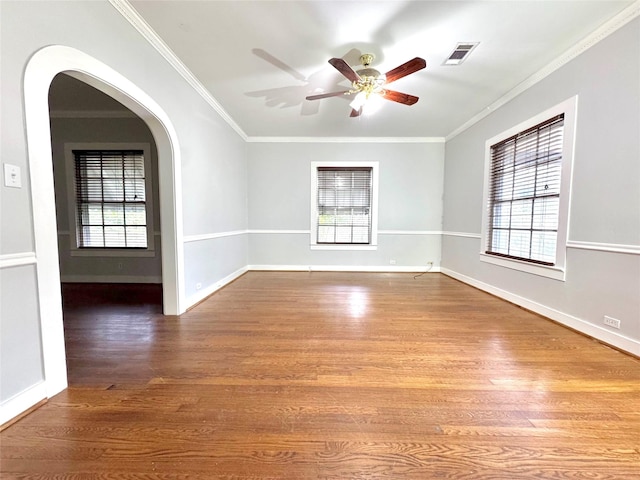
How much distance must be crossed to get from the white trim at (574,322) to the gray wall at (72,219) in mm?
5348

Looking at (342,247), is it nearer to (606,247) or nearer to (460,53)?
(460,53)

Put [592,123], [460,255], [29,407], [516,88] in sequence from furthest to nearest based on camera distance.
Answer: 1. [460,255]
2. [516,88]
3. [592,123]
4. [29,407]

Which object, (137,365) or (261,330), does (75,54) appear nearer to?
(137,365)

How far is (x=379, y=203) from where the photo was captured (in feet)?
17.7

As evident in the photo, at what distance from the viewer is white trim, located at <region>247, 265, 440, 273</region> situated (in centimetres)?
546

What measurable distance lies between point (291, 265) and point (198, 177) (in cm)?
277

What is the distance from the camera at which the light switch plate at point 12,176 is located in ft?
4.27

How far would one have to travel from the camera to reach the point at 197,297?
3287 millimetres

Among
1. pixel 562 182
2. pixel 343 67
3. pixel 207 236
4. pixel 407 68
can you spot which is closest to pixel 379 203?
pixel 562 182

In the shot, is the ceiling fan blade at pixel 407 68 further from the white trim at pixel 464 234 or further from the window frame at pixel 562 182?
the white trim at pixel 464 234

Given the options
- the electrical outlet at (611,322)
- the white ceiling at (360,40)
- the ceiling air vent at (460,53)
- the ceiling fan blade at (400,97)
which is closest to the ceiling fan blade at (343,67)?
the white ceiling at (360,40)

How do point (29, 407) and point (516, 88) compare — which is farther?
point (516, 88)

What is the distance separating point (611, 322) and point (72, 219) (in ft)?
22.8

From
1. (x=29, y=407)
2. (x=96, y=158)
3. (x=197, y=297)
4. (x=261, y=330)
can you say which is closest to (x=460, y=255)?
(x=261, y=330)
